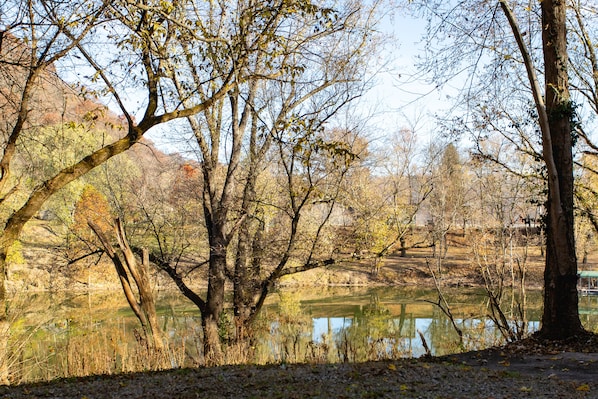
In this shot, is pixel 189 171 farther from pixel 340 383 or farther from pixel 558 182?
pixel 340 383

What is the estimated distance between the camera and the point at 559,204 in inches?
249

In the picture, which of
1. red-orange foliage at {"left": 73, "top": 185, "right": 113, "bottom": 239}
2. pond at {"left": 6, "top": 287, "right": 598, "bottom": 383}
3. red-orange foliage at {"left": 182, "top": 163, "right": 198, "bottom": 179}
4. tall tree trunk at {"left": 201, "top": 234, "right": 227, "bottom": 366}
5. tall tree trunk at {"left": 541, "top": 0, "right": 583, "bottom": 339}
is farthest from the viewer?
red-orange foliage at {"left": 182, "top": 163, "right": 198, "bottom": 179}

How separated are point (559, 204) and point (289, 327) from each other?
343 inches

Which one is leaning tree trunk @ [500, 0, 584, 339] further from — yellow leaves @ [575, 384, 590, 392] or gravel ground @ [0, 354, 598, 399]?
yellow leaves @ [575, 384, 590, 392]

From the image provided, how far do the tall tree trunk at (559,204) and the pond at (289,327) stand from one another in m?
1.20

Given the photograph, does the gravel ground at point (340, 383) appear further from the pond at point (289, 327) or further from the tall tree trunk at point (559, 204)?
the pond at point (289, 327)

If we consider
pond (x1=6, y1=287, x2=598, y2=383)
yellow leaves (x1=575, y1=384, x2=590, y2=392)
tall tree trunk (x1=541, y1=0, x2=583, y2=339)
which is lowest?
pond (x1=6, y1=287, x2=598, y2=383)

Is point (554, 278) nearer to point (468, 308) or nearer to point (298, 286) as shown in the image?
point (468, 308)

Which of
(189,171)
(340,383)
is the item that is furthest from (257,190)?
(340,383)

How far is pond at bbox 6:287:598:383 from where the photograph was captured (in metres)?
6.63

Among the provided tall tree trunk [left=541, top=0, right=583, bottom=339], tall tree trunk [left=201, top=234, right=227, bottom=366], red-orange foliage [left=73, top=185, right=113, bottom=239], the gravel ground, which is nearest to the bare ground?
the gravel ground

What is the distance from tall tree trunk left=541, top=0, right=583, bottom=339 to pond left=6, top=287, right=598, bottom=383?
1.20m

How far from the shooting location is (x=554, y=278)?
636cm

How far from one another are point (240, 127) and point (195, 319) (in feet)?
20.3
